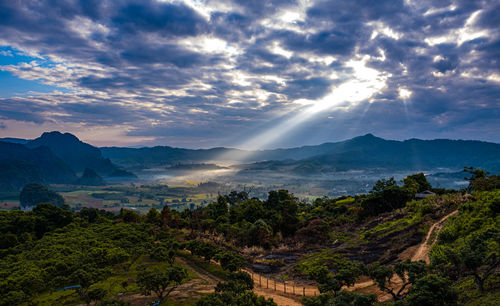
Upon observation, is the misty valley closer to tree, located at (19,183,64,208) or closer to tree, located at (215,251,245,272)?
tree, located at (215,251,245,272)

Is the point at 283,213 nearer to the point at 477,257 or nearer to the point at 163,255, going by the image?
the point at 163,255

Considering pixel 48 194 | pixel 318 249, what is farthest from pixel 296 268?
pixel 48 194

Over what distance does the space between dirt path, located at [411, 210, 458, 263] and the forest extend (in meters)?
0.18

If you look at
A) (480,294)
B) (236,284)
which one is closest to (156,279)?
(236,284)

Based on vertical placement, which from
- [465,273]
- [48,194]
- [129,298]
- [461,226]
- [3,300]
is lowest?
[48,194]

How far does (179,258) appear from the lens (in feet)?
120

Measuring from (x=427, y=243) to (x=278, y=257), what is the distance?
17727 mm

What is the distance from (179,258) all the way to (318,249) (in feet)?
65.0

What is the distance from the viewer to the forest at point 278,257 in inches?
647

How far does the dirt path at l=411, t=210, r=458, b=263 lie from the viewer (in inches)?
966

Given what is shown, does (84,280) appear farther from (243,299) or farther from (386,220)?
(386,220)

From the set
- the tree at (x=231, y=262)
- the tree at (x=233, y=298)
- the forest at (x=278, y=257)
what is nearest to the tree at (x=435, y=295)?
the forest at (x=278, y=257)

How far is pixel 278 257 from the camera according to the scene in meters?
35.6

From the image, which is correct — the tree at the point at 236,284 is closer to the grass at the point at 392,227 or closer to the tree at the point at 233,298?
the tree at the point at 233,298
